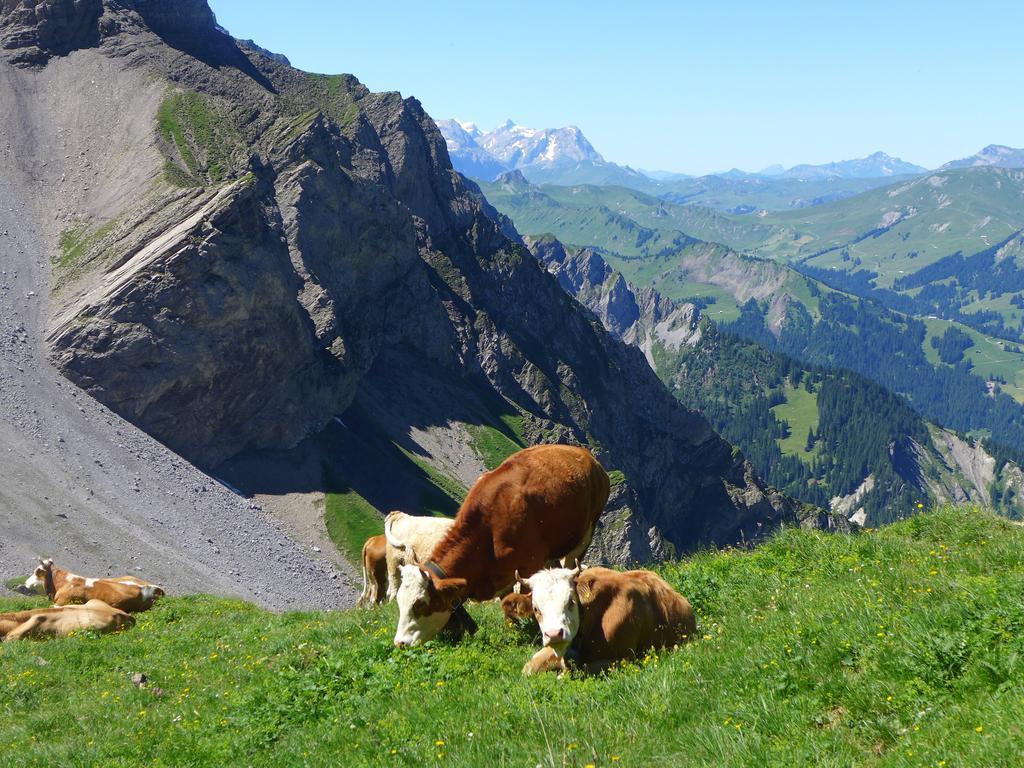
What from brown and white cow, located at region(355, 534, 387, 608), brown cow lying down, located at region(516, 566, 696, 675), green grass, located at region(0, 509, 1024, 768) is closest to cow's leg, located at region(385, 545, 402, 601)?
brown and white cow, located at region(355, 534, 387, 608)

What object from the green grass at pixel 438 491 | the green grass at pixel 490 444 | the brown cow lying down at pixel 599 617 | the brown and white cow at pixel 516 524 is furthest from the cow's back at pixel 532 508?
the green grass at pixel 490 444

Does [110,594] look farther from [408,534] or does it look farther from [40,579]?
[408,534]

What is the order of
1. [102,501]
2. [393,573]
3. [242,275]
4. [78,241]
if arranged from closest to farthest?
[393,573] < [102,501] < [78,241] < [242,275]

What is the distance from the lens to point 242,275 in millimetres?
119125

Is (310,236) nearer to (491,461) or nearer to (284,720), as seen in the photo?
(491,461)

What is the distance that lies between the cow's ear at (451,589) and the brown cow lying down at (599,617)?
4.26ft

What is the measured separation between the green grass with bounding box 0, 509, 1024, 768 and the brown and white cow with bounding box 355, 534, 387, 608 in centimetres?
1003

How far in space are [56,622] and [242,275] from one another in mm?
103783

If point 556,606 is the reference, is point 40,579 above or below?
below

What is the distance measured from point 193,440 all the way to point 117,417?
1266 centimetres

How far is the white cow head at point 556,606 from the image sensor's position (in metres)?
11.9

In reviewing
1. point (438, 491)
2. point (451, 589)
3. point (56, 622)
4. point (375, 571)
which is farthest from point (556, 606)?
point (438, 491)

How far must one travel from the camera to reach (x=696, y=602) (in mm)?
14398

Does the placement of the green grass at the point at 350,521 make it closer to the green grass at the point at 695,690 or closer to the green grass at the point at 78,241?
the green grass at the point at 78,241
